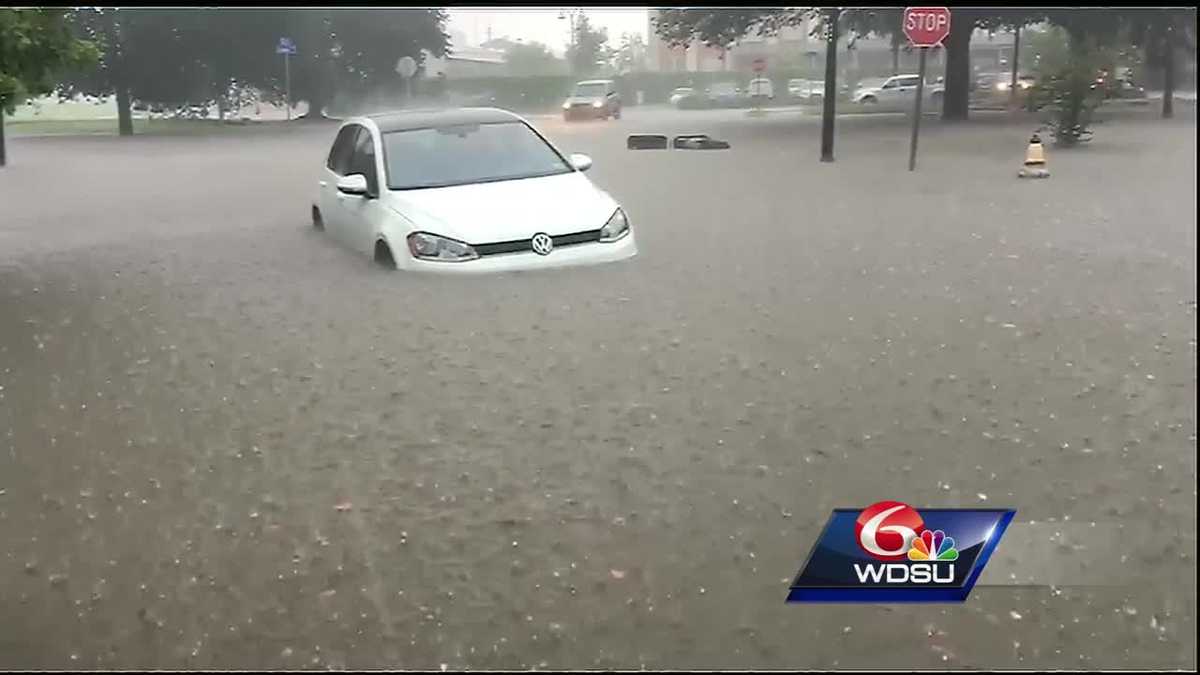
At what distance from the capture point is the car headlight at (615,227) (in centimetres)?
467

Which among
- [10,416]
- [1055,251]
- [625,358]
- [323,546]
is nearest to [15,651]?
[323,546]

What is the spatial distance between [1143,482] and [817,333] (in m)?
1.57

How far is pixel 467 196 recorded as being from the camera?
4672 millimetres

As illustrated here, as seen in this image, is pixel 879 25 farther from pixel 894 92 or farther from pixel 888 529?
pixel 888 529

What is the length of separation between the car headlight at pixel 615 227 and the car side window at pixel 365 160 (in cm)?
97

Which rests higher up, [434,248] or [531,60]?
[531,60]

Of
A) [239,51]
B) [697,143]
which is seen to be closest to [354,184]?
[239,51]

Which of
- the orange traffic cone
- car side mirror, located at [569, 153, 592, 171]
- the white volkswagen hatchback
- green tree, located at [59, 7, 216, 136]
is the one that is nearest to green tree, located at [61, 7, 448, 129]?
green tree, located at [59, 7, 216, 136]

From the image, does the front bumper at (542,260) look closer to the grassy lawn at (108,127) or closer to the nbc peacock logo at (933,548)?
the grassy lawn at (108,127)

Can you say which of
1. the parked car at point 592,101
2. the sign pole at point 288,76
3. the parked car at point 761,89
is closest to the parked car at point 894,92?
the parked car at point 761,89

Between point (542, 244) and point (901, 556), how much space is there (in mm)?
2340

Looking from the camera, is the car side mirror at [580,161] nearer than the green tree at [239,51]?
No

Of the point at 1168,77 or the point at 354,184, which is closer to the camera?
the point at 1168,77

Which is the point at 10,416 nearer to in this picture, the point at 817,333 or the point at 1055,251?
the point at 817,333
